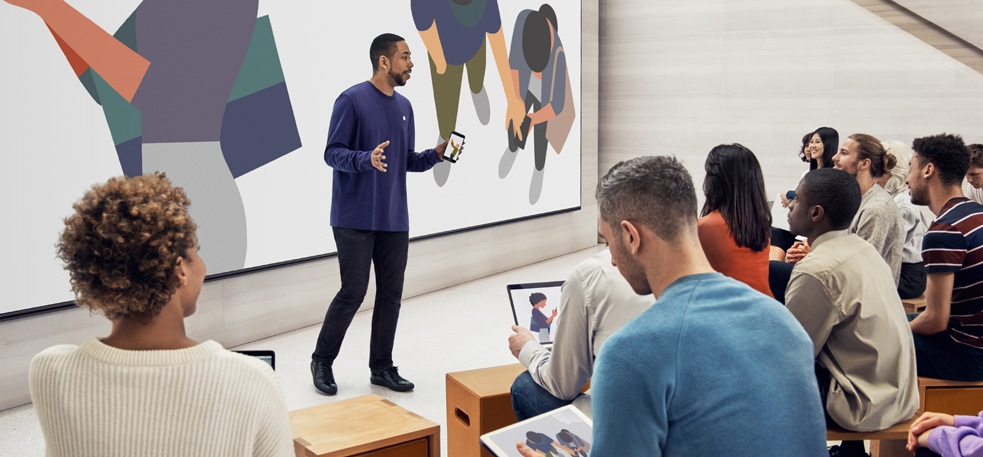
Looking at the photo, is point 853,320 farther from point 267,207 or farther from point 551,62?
point 551,62

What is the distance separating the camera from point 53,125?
354cm

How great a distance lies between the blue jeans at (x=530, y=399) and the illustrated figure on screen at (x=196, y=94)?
94.6 inches

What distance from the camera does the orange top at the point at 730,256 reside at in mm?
2662

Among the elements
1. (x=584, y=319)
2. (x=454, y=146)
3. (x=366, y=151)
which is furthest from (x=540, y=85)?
(x=584, y=319)

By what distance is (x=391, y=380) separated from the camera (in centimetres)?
382

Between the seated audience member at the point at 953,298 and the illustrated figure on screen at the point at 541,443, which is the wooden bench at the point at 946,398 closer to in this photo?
the seated audience member at the point at 953,298

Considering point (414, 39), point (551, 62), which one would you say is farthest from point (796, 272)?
point (551, 62)

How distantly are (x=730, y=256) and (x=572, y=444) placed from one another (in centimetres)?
108

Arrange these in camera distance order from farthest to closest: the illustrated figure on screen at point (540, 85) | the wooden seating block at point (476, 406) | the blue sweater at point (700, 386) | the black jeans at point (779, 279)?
the illustrated figure on screen at point (540, 85), the black jeans at point (779, 279), the wooden seating block at point (476, 406), the blue sweater at point (700, 386)

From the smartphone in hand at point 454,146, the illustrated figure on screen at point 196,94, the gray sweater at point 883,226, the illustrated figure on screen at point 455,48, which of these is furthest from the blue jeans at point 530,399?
the illustrated figure on screen at point 455,48

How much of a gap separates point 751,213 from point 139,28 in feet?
9.95

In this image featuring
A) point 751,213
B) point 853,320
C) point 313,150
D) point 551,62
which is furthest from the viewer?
point 551,62

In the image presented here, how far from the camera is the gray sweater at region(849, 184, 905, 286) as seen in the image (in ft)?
11.8

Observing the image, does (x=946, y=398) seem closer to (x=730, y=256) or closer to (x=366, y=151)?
(x=730, y=256)
